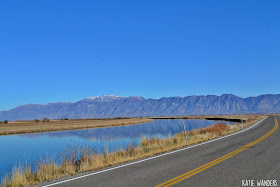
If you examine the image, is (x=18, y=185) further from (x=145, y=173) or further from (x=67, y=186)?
(x=145, y=173)

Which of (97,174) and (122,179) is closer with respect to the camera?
(122,179)

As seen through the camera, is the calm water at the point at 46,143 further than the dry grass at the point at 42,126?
No

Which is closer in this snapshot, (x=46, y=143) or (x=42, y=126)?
(x=46, y=143)

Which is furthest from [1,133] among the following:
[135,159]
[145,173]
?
[145,173]

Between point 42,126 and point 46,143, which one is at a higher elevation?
point 42,126

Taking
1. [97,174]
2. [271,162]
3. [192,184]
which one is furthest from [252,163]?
[97,174]

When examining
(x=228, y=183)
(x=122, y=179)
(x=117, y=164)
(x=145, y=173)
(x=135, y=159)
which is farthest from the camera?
(x=135, y=159)

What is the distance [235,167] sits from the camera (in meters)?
9.03

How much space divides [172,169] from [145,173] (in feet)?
3.41

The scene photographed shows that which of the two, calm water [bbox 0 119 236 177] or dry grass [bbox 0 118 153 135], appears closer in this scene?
calm water [bbox 0 119 236 177]

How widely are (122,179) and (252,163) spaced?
4.98m

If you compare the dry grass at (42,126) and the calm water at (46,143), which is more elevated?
the dry grass at (42,126)

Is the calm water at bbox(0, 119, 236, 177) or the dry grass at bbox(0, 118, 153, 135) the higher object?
the dry grass at bbox(0, 118, 153, 135)

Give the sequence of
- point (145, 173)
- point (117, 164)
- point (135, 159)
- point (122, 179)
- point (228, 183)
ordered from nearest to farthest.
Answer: point (228, 183), point (122, 179), point (145, 173), point (117, 164), point (135, 159)
